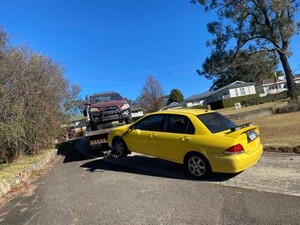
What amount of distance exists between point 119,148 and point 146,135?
1.53 metres

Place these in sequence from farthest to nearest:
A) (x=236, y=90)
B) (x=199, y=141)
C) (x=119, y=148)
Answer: (x=236, y=90), (x=119, y=148), (x=199, y=141)

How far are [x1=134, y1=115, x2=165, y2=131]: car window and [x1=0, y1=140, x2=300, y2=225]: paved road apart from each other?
1124mm

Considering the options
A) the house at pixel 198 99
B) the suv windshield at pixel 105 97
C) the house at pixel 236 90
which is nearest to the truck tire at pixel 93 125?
the suv windshield at pixel 105 97

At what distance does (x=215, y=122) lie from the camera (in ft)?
25.5

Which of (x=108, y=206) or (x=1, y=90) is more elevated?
(x=1, y=90)

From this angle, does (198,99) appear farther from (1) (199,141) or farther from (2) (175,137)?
(1) (199,141)

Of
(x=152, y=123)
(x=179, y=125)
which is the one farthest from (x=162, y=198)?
(x=152, y=123)

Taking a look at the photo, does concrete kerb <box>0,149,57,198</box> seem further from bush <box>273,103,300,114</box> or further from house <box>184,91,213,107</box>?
house <box>184,91,213,107</box>

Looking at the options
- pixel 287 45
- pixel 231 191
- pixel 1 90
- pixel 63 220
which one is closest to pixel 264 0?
pixel 287 45

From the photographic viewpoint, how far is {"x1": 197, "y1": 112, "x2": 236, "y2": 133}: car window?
7.48 metres

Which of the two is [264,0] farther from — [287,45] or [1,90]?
[1,90]

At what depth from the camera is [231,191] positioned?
629 centimetres

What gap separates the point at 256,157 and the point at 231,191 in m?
1.37

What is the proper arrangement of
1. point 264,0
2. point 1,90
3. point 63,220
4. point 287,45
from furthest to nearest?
1. point 287,45
2. point 264,0
3. point 1,90
4. point 63,220
